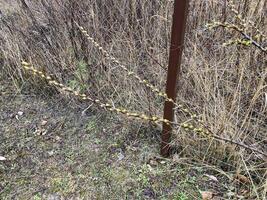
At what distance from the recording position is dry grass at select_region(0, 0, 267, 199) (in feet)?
5.65

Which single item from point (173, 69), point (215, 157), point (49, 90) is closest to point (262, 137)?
point (215, 157)

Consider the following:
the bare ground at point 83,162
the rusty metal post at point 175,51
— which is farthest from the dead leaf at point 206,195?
the rusty metal post at point 175,51

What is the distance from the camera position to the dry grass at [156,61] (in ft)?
5.65

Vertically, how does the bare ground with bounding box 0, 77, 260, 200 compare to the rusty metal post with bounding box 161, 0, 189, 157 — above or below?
below

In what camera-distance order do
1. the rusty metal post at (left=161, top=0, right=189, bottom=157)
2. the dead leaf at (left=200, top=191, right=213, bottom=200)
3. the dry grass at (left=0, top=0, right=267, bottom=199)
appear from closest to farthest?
the rusty metal post at (left=161, top=0, right=189, bottom=157), the dead leaf at (left=200, top=191, right=213, bottom=200), the dry grass at (left=0, top=0, right=267, bottom=199)

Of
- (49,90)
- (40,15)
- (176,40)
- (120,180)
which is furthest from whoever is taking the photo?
(40,15)

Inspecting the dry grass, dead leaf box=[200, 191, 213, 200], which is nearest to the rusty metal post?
the dry grass

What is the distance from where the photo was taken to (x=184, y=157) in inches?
68.6

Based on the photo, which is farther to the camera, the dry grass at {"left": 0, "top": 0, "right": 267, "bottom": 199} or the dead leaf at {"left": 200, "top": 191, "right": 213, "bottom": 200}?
the dry grass at {"left": 0, "top": 0, "right": 267, "bottom": 199}

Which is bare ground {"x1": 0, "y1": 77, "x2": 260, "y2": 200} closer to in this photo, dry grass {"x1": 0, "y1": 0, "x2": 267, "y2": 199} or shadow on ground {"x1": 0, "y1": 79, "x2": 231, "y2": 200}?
shadow on ground {"x1": 0, "y1": 79, "x2": 231, "y2": 200}

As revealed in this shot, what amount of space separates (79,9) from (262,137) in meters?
1.50

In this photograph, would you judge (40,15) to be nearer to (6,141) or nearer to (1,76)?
(1,76)

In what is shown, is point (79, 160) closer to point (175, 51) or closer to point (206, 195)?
point (206, 195)

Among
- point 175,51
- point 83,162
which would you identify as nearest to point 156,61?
point 175,51
